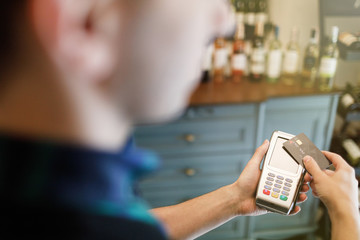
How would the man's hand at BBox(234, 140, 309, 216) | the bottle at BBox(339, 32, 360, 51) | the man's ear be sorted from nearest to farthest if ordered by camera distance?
the man's ear < the man's hand at BBox(234, 140, 309, 216) < the bottle at BBox(339, 32, 360, 51)

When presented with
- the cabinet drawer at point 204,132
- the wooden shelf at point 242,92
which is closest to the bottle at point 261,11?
the wooden shelf at point 242,92

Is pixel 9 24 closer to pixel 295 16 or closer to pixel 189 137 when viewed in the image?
pixel 189 137

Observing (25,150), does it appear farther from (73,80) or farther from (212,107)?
(212,107)

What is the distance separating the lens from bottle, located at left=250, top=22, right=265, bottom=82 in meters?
1.15

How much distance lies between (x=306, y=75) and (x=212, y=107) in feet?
1.27

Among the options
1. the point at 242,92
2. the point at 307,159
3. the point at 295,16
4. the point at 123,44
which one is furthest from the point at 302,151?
the point at 295,16

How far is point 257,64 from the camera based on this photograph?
1178mm

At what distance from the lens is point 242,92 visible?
3.70ft

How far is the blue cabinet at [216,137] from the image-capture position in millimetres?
1089

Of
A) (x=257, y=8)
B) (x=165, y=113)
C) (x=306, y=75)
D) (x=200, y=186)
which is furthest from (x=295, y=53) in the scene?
(x=165, y=113)

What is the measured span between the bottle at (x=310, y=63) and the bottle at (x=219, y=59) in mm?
285

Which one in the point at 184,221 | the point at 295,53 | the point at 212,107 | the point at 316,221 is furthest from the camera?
the point at 316,221

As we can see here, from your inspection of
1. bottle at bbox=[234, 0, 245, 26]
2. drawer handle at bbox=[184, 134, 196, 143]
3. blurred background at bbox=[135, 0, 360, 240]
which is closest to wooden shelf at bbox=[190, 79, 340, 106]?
blurred background at bbox=[135, 0, 360, 240]

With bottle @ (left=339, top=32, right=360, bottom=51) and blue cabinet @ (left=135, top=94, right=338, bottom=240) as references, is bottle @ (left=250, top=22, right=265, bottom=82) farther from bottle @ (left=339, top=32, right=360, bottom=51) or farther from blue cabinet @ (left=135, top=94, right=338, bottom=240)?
bottle @ (left=339, top=32, right=360, bottom=51)
